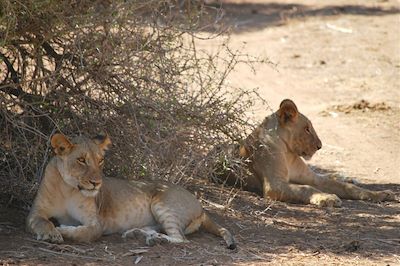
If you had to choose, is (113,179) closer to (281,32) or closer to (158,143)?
(158,143)

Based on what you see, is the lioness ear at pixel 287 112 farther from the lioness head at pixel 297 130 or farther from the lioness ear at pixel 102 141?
the lioness ear at pixel 102 141

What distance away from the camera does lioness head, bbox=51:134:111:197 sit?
596 cm

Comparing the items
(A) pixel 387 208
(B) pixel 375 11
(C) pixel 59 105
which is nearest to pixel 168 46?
(C) pixel 59 105

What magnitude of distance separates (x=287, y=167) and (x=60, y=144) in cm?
260

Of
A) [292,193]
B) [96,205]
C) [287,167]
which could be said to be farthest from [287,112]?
[96,205]

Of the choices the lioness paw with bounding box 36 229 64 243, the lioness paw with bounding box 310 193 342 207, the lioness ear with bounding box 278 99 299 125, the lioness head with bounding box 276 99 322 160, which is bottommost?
the lioness paw with bounding box 310 193 342 207

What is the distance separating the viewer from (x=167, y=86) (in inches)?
266

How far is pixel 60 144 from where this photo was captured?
6.00 metres

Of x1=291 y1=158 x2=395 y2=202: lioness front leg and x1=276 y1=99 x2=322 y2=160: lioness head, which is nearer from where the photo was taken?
x1=291 y1=158 x2=395 y2=202: lioness front leg

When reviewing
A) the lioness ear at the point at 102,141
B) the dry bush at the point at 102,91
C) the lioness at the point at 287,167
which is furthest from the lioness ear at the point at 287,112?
the lioness ear at the point at 102,141

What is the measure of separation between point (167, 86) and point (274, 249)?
1.37 meters

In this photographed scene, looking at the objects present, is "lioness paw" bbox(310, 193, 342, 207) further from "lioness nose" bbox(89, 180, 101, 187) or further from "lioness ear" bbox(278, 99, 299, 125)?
"lioness nose" bbox(89, 180, 101, 187)

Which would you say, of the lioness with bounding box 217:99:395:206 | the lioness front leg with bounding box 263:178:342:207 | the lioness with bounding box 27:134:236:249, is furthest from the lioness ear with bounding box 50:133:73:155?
the lioness front leg with bounding box 263:178:342:207

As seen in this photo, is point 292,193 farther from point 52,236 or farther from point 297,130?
point 52,236
